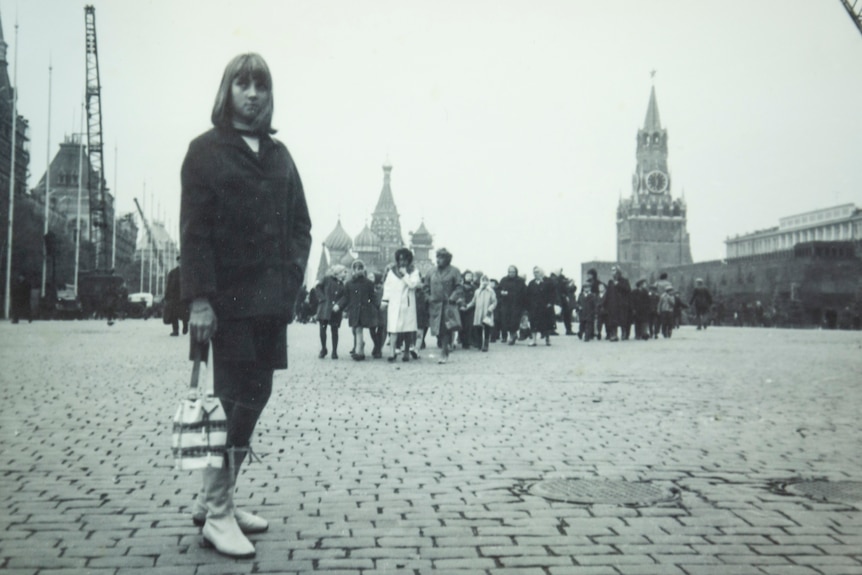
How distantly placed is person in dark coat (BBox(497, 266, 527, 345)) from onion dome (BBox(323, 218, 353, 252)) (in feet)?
468

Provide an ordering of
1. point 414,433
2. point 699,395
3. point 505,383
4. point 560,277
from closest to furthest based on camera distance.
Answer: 1. point 414,433
2. point 699,395
3. point 505,383
4. point 560,277

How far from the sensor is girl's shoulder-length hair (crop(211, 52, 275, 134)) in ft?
14.0

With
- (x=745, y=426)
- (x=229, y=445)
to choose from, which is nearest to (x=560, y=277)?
(x=745, y=426)

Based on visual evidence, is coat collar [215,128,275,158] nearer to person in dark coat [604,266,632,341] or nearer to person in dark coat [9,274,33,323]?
person in dark coat [604,266,632,341]

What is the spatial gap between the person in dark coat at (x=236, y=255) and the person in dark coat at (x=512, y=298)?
19204 millimetres

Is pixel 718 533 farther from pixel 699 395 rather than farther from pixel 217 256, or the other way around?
pixel 699 395

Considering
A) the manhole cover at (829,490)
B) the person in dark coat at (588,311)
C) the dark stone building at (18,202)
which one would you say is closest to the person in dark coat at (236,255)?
the manhole cover at (829,490)

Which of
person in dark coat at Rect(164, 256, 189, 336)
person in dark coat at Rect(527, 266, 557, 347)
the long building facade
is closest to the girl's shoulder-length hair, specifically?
person in dark coat at Rect(164, 256, 189, 336)

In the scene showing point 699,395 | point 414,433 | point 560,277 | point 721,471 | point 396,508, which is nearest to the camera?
point 396,508

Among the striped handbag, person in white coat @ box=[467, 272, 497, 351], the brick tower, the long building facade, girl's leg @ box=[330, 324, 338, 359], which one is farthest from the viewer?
the brick tower

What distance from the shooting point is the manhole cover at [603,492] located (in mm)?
5211

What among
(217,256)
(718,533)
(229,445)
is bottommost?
(718,533)

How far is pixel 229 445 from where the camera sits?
14.3 ft

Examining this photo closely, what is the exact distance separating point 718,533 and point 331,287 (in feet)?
44.8
